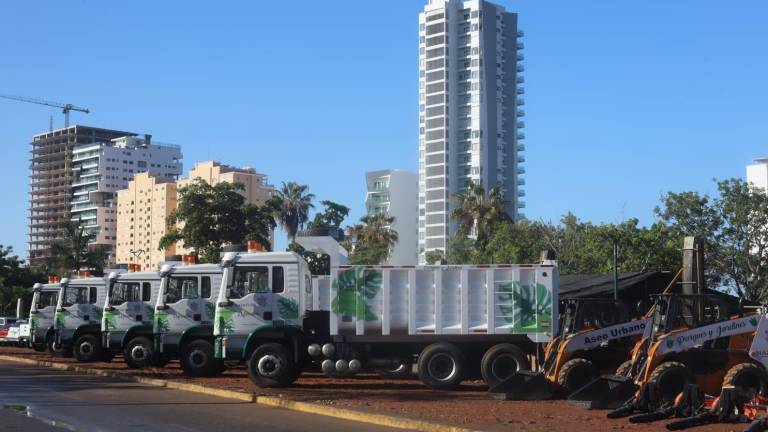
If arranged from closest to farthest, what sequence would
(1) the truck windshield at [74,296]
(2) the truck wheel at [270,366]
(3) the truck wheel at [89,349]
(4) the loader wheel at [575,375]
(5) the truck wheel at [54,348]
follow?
(4) the loader wheel at [575,375]
(2) the truck wheel at [270,366]
(3) the truck wheel at [89,349]
(1) the truck windshield at [74,296]
(5) the truck wheel at [54,348]

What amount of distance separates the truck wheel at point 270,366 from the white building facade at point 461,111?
117m

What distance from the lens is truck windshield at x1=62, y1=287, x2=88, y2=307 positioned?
3053 cm

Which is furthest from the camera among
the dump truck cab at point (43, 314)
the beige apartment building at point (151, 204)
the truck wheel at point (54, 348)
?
the beige apartment building at point (151, 204)

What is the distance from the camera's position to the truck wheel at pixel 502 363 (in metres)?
19.6

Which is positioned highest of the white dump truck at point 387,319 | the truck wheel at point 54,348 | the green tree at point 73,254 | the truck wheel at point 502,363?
the green tree at point 73,254

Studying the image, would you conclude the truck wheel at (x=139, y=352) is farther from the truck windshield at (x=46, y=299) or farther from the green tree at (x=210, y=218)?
the green tree at (x=210, y=218)

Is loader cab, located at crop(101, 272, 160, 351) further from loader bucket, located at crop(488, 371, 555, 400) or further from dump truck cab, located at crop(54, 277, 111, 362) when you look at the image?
loader bucket, located at crop(488, 371, 555, 400)

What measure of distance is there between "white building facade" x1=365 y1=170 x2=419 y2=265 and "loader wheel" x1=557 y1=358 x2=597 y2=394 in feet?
416

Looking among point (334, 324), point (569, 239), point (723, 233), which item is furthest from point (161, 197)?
point (334, 324)

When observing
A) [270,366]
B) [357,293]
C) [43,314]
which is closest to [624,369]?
[357,293]

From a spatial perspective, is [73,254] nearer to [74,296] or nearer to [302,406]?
[74,296]

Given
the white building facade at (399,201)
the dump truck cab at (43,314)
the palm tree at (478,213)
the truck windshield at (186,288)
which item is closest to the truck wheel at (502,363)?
the truck windshield at (186,288)

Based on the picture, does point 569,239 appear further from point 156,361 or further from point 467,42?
point 467,42

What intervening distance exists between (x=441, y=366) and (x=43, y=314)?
19375mm
